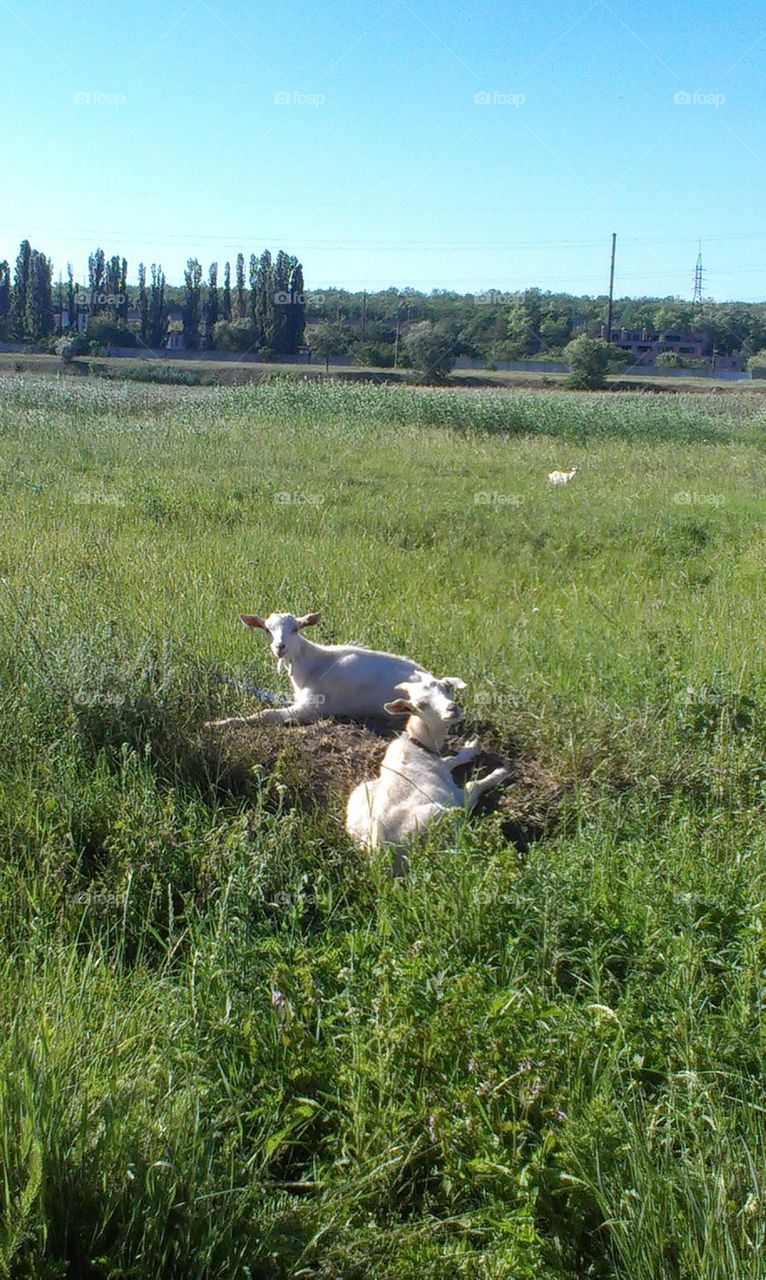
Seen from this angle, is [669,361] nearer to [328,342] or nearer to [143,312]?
[328,342]

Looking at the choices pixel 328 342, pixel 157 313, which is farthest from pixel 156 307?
pixel 328 342

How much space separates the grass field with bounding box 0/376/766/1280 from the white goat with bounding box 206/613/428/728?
43cm

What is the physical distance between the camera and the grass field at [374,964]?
106 inches

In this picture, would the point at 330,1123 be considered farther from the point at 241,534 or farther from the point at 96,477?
the point at 96,477

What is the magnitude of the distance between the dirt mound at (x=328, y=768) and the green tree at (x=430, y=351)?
4634cm

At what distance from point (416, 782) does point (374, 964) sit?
145 centimetres

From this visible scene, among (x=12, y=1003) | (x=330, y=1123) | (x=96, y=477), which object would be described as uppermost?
(x=96, y=477)

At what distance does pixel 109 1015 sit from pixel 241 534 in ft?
27.0

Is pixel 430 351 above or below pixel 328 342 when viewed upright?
below

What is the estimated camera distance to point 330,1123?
10.6ft

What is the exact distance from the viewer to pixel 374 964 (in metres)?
3.77

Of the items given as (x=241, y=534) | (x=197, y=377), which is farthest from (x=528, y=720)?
(x=197, y=377)

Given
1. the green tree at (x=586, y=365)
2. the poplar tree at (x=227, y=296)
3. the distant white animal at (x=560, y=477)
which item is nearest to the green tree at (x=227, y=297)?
the poplar tree at (x=227, y=296)

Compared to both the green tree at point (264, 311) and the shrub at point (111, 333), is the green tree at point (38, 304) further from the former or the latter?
the green tree at point (264, 311)
